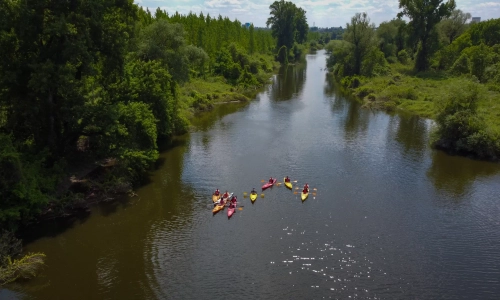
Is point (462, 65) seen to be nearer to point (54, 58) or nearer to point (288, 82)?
point (288, 82)

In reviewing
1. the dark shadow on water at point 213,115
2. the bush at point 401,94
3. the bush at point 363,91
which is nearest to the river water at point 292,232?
the dark shadow on water at point 213,115

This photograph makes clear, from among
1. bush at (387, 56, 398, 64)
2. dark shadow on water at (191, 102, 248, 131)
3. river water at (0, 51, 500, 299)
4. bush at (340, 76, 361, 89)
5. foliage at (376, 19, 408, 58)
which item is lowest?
river water at (0, 51, 500, 299)

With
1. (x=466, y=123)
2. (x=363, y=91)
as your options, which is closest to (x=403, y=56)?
(x=363, y=91)

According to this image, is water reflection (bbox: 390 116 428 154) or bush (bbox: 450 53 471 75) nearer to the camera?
water reflection (bbox: 390 116 428 154)

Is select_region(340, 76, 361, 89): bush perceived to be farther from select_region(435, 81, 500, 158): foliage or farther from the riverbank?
select_region(435, 81, 500, 158): foliage

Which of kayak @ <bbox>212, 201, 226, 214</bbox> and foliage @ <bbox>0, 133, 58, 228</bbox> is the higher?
foliage @ <bbox>0, 133, 58, 228</bbox>

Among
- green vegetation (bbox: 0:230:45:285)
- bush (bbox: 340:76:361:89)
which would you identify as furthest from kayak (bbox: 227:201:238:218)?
bush (bbox: 340:76:361:89)

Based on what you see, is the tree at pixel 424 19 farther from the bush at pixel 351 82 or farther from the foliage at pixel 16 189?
the foliage at pixel 16 189
